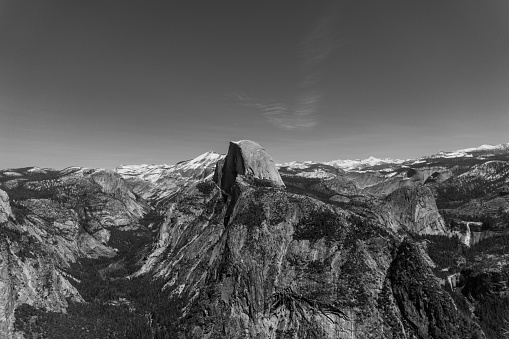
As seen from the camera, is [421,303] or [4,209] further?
[4,209]

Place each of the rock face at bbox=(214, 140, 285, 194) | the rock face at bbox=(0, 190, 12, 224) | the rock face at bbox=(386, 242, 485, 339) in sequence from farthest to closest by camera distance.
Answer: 1. the rock face at bbox=(214, 140, 285, 194)
2. the rock face at bbox=(0, 190, 12, 224)
3. the rock face at bbox=(386, 242, 485, 339)

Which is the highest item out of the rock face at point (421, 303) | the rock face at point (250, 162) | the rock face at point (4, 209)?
the rock face at point (250, 162)

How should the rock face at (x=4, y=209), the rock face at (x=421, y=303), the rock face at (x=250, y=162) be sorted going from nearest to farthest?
the rock face at (x=421, y=303)
the rock face at (x=4, y=209)
the rock face at (x=250, y=162)

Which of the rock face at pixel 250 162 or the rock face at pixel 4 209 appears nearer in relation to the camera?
the rock face at pixel 4 209

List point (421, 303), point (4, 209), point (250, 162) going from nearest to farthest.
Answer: point (421, 303)
point (4, 209)
point (250, 162)

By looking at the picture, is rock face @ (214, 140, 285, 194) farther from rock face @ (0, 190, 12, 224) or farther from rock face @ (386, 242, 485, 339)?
rock face @ (0, 190, 12, 224)

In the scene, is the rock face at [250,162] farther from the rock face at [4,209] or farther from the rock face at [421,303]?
the rock face at [4,209]

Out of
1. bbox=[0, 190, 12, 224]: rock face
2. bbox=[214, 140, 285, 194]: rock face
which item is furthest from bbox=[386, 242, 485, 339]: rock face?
bbox=[0, 190, 12, 224]: rock face

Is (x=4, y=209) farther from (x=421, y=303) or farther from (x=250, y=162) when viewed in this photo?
(x=421, y=303)

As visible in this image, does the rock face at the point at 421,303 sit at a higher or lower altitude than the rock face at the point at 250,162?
lower

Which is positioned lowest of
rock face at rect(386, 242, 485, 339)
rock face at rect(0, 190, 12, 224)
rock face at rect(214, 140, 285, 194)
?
rock face at rect(386, 242, 485, 339)

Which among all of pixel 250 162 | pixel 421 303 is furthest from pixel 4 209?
pixel 421 303

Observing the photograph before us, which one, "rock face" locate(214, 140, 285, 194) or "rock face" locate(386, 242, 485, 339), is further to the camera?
"rock face" locate(214, 140, 285, 194)

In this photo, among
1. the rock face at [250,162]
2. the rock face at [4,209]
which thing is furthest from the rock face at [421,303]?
the rock face at [4,209]
